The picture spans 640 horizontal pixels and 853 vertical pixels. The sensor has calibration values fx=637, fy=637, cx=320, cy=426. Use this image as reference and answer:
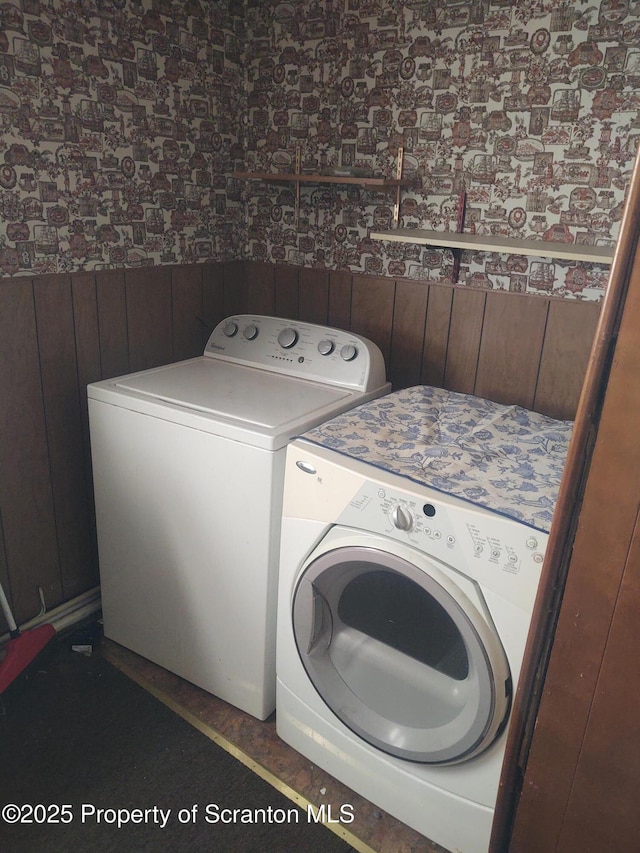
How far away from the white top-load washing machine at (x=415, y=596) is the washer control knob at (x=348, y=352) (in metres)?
0.26

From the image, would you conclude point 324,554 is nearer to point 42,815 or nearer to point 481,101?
point 42,815

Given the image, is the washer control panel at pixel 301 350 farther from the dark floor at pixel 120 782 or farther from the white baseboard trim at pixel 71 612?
the dark floor at pixel 120 782

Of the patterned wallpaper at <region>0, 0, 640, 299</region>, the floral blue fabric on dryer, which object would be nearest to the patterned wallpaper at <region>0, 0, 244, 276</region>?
the patterned wallpaper at <region>0, 0, 640, 299</region>

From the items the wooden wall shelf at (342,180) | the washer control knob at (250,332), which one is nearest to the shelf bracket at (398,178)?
the wooden wall shelf at (342,180)

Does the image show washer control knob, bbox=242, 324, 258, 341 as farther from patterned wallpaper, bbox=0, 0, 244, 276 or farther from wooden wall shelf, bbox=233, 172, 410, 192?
wooden wall shelf, bbox=233, 172, 410, 192

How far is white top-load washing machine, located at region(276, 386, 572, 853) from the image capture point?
4.31 feet

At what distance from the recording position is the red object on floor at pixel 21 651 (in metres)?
1.86

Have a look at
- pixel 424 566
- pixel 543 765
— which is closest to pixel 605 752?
pixel 543 765

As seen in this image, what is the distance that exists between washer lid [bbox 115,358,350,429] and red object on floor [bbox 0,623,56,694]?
82cm

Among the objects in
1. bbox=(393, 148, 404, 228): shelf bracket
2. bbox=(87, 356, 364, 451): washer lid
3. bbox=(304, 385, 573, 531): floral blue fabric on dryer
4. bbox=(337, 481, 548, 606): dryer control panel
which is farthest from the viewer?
bbox=(393, 148, 404, 228): shelf bracket

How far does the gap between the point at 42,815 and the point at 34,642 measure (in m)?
0.51

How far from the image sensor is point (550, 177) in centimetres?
186

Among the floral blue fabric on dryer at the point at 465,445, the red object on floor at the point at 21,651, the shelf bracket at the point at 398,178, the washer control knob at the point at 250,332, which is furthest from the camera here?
the washer control knob at the point at 250,332

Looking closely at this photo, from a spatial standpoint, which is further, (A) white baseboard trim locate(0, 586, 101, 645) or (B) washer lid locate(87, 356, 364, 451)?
(A) white baseboard trim locate(0, 586, 101, 645)
